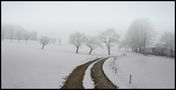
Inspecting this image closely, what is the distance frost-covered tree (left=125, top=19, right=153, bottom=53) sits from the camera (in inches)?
2547

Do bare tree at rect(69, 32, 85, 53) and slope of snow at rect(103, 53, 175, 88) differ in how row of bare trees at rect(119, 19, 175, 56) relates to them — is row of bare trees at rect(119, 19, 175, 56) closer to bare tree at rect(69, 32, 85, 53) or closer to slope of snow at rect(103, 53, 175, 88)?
bare tree at rect(69, 32, 85, 53)

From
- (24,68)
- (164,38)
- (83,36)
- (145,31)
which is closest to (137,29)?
(145,31)

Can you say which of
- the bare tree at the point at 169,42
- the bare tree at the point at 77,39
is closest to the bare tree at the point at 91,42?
the bare tree at the point at 77,39

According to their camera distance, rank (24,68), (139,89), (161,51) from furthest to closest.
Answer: (161,51) < (24,68) < (139,89)

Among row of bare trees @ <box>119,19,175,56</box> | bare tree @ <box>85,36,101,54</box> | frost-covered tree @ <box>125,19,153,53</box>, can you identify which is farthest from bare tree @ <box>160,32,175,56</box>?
bare tree @ <box>85,36,101,54</box>

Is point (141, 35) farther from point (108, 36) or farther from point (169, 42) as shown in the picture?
point (108, 36)

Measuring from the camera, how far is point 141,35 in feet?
217

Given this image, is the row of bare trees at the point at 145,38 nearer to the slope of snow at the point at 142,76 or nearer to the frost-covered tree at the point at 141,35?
the frost-covered tree at the point at 141,35

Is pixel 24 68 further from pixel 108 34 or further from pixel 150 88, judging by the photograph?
pixel 108 34

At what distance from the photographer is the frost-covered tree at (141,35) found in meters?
64.7

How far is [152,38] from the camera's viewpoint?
65.8 meters

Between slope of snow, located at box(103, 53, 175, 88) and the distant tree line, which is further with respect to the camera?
the distant tree line

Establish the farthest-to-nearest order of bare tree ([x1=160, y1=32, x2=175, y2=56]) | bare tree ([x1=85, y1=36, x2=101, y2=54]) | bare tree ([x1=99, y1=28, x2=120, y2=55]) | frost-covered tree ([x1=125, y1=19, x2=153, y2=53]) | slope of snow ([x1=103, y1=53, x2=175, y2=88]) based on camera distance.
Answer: bare tree ([x1=99, y1=28, x2=120, y2=55]) → bare tree ([x1=85, y1=36, x2=101, y2=54]) → frost-covered tree ([x1=125, y1=19, x2=153, y2=53]) → bare tree ([x1=160, y1=32, x2=175, y2=56]) → slope of snow ([x1=103, y1=53, x2=175, y2=88])

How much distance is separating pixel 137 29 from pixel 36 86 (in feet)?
177
